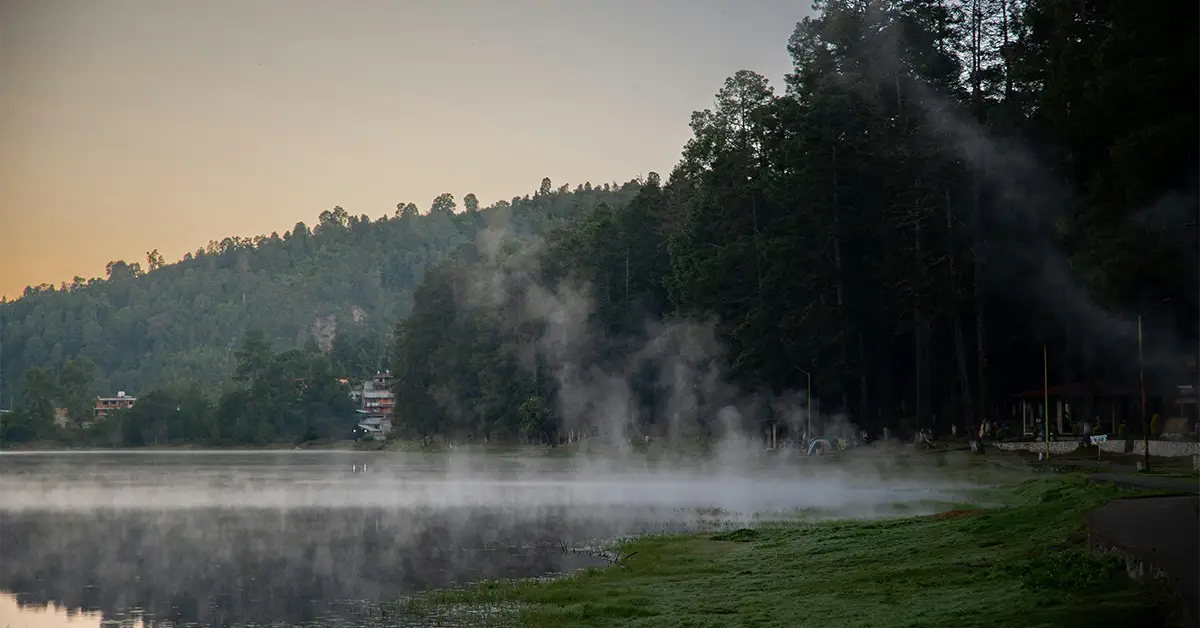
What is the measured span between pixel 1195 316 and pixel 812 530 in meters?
21.1

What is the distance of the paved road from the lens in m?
17.9

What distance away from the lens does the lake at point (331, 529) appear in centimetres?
3077

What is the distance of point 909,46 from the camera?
3391 inches

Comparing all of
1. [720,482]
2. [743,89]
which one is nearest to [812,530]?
[720,482]

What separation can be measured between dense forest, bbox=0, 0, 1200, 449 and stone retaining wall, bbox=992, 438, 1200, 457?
4.28 meters

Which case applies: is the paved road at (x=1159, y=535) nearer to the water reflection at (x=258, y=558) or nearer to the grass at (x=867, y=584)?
the grass at (x=867, y=584)

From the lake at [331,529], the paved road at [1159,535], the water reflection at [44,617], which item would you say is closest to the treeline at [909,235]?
the lake at [331,529]

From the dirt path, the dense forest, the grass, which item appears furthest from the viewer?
the dense forest

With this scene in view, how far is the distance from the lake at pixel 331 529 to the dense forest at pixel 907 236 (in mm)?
10514

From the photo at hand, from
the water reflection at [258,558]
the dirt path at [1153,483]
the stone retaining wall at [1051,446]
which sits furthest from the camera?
the stone retaining wall at [1051,446]

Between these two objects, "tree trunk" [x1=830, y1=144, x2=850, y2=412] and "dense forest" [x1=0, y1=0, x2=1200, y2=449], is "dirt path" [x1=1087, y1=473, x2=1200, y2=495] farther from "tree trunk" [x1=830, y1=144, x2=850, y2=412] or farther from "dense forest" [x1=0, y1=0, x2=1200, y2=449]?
"tree trunk" [x1=830, y1=144, x2=850, y2=412]

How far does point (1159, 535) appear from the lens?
21.9 metres

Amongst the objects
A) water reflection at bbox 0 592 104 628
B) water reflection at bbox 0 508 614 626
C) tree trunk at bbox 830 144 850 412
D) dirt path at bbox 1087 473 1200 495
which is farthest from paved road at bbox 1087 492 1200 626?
tree trunk at bbox 830 144 850 412

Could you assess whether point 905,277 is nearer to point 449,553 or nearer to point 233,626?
point 449,553
